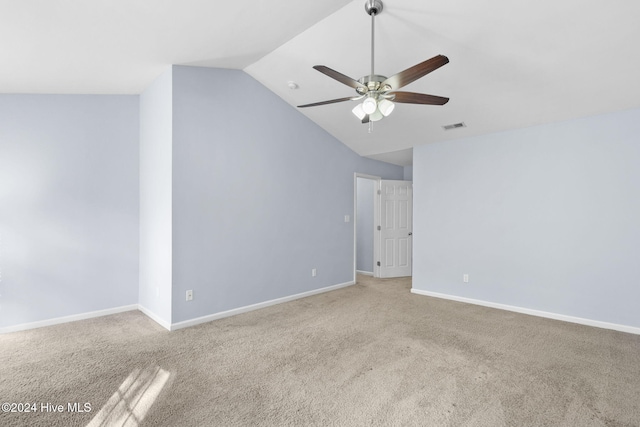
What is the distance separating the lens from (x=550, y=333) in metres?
3.51

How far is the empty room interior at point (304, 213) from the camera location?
7.72 feet

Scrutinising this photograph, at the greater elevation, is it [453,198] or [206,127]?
[206,127]

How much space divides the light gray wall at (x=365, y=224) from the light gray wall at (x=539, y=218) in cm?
164

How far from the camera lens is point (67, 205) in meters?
3.74

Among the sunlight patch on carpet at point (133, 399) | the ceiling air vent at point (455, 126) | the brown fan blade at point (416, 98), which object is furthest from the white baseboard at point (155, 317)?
the ceiling air vent at point (455, 126)

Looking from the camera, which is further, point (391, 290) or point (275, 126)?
point (391, 290)

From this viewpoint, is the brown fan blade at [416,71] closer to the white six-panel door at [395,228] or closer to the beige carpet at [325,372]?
the beige carpet at [325,372]

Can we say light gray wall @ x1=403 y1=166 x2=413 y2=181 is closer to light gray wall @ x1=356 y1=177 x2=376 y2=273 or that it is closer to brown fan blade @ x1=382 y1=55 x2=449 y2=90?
light gray wall @ x1=356 y1=177 x2=376 y2=273

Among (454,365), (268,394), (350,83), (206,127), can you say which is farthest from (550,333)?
(206,127)

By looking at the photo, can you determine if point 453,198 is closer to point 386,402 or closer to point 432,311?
point 432,311

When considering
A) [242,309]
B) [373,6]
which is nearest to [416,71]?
[373,6]

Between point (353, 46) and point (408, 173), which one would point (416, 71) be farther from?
point (408, 173)

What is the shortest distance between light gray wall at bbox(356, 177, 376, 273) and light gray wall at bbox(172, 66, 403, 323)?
1.46 meters

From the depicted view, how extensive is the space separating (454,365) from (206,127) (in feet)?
12.0
